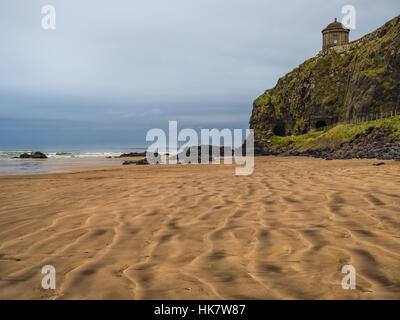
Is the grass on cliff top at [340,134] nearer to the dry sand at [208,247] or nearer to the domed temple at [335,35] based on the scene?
the dry sand at [208,247]

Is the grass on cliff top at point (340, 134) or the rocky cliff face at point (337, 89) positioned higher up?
the rocky cliff face at point (337, 89)

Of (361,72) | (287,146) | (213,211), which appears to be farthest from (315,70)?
(213,211)

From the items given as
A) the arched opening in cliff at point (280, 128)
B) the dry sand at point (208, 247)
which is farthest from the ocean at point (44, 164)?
the arched opening in cliff at point (280, 128)

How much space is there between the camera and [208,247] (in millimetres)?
3174

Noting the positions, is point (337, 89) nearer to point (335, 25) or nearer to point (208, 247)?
point (335, 25)

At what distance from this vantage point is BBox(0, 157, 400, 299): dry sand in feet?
7.36

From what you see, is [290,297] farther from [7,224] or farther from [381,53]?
[381,53]

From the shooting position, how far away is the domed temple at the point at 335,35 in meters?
65.6

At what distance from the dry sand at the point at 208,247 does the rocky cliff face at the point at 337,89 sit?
38.6m

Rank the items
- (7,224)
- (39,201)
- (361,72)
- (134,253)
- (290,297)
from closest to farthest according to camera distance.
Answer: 1. (290,297)
2. (134,253)
3. (7,224)
4. (39,201)
5. (361,72)
